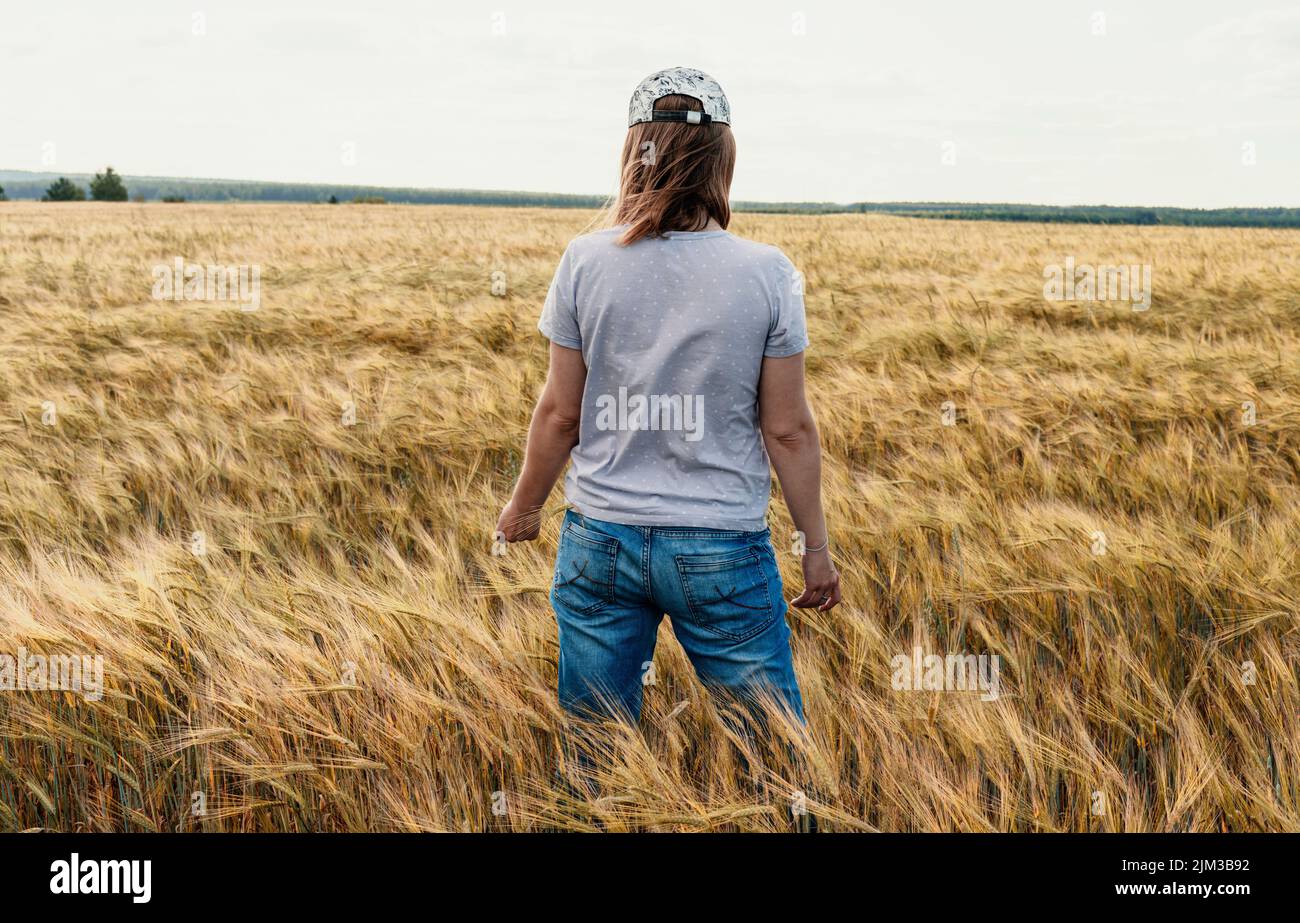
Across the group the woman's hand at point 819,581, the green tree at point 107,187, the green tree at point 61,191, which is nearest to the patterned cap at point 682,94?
the woman's hand at point 819,581

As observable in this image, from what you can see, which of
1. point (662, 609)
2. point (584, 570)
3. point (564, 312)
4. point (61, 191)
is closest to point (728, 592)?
point (662, 609)

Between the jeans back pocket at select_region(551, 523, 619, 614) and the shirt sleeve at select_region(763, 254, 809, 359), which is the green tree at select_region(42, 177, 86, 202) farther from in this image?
the shirt sleeve at select_region(763, 254, 809, 359)

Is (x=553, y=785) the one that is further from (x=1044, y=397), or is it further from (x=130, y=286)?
(x=130, y=286)

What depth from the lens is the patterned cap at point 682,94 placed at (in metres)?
1.46

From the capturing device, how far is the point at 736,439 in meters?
1.57

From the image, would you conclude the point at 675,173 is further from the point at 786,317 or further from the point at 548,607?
the point at 548,607

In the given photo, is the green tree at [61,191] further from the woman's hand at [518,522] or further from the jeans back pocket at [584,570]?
the jeans back pocket at [584,570]

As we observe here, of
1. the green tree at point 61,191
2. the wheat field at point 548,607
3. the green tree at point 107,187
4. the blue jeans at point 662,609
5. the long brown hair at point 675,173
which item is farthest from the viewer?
the green tree at point 107,187

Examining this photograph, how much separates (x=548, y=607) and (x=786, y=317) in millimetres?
1139

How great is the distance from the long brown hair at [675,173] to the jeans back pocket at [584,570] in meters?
0.51

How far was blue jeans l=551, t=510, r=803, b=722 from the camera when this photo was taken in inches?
61.2

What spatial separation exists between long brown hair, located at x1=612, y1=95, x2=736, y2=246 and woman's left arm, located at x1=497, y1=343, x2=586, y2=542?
0.26m

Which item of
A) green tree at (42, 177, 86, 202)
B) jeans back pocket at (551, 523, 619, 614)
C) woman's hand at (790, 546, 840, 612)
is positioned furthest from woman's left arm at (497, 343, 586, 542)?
green tree at (42, 177, 86, 202)
